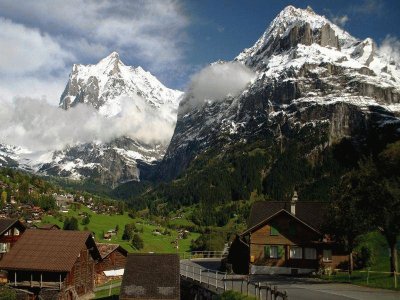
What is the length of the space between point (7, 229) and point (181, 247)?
7629 centimetres

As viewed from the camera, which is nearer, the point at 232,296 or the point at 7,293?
the point at 232,296

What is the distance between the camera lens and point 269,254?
7006 centimetres

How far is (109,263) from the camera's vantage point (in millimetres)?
85375

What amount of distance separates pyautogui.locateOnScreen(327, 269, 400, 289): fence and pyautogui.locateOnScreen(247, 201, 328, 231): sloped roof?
40.4ft

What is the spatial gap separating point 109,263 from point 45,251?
22.8 metres

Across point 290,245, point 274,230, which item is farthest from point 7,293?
point 290,245

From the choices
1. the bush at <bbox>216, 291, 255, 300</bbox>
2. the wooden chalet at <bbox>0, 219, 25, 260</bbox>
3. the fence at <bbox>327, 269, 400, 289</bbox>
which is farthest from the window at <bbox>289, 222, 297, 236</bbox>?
the wooden chalet at <bbox>0, 219, 25, 260</bbox>

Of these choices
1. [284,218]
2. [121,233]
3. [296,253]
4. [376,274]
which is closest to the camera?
[376,274]

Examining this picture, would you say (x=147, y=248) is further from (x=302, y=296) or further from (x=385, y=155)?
(x=302, y=296)

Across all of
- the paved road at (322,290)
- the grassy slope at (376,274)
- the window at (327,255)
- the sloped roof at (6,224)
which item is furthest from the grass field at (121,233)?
the paved road at (322,290)

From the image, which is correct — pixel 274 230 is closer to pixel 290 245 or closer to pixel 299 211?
pixel 290 245

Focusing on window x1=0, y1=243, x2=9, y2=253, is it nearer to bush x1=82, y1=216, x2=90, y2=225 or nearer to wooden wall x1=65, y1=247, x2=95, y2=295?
wooden wall x1=65, y1=247, x2=95, y2=295

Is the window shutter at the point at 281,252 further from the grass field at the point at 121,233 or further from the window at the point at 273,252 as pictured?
the grass field at the point at 121,233

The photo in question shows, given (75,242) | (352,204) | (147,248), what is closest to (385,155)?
(352,204)
